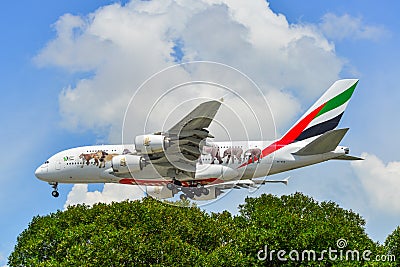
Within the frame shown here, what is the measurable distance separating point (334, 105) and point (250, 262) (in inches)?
847

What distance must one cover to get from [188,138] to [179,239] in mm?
7697

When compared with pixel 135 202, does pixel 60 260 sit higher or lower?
lower

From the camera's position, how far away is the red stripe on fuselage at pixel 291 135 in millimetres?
46500

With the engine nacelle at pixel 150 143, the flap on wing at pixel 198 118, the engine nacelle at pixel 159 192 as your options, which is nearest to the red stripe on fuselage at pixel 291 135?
the engine nacelle at pixel 159 192

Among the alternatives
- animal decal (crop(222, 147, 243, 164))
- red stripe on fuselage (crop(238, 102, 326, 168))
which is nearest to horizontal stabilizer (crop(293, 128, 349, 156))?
red stripe on fuselage (crop(238, 102, 326, 168))

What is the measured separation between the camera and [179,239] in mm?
36000

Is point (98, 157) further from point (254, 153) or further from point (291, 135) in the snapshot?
point (291, 135)

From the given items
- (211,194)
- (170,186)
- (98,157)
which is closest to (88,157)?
(98,157)

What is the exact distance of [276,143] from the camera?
1853 inches

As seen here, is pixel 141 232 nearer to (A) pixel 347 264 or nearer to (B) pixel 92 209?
(B) pixel 92 209

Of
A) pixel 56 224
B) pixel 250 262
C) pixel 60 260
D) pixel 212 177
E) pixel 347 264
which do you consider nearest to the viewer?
pixel 347 264

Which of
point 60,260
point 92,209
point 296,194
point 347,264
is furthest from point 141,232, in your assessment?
point 296,194

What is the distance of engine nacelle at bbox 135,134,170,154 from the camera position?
38094 mm

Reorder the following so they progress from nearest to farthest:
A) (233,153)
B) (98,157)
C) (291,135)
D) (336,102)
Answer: (233,153) < (291,135) < (336,102) < (98,157)
